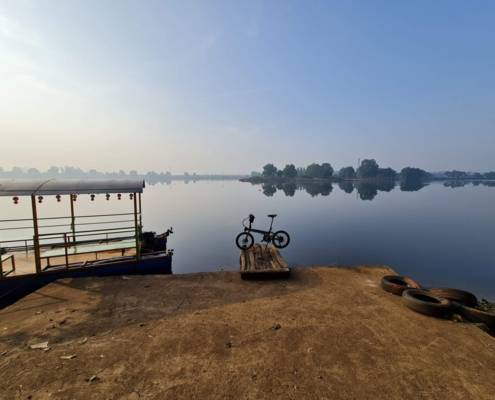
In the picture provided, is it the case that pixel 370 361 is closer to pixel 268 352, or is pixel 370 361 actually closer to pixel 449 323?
pixel 268 352

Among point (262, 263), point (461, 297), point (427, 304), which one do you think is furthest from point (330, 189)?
point (427, 304)

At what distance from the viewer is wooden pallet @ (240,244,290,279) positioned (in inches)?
405

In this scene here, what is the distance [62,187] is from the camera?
1086cm

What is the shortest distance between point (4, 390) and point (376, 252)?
81.7 feet

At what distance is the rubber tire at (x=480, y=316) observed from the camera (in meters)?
7.18

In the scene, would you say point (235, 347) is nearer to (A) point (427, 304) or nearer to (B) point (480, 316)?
(A) point (427, 304)

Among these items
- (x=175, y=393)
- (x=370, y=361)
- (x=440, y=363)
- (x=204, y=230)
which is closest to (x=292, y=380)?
(x=370, y=361)

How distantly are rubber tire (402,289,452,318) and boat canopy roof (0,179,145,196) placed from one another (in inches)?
482

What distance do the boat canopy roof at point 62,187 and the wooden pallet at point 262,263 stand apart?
6.60 metres

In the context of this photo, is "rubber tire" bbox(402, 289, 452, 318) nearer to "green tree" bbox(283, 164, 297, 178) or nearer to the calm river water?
the calm river water

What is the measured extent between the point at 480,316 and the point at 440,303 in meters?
1.12

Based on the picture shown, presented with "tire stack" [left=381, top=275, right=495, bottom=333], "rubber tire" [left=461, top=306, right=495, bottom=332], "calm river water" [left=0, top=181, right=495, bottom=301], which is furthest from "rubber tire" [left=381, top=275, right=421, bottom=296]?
"calm river water" [left=0, top=181, right=495, bottom=301]

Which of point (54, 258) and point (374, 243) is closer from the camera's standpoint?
point (54, 258)

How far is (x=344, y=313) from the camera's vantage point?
24.3ft
